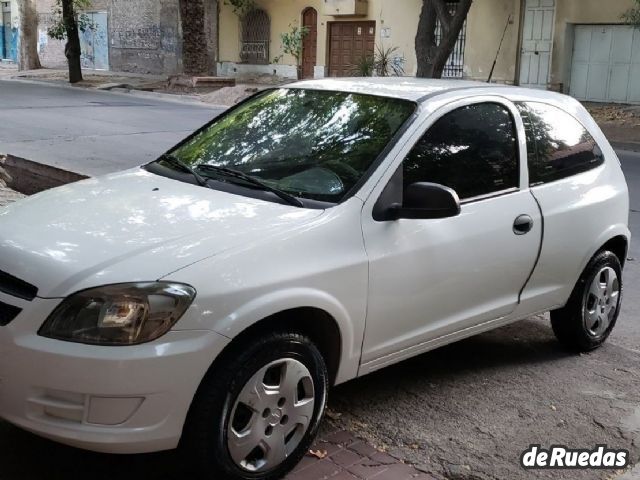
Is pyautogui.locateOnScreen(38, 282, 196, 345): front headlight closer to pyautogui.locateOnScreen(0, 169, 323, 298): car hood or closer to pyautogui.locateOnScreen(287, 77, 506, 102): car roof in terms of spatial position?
pyautogui.locateOnScreen(0, 169, 323, 298): car hood

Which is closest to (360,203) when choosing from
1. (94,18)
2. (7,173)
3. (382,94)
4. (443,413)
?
(382,94)

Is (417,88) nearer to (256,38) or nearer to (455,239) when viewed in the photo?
(455,239)

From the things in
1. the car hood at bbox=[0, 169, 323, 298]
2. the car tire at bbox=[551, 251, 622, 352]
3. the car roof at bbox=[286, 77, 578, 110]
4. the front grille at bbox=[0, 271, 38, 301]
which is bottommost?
the car tire at bbox=[551, 251, 622, 352]

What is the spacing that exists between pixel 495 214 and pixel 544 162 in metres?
0.64

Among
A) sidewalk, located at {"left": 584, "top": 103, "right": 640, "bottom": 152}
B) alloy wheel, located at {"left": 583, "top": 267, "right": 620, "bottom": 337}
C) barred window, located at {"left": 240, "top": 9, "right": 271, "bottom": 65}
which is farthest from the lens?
barred window, located at {"left": 240, "top": 9, "right": 271, "bottom": 65}

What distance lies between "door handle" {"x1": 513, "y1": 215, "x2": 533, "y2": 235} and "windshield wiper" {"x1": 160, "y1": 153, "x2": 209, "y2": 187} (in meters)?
1.66

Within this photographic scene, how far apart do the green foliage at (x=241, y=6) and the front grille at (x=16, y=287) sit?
30.7 meters

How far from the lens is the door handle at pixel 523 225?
4395 millimetres

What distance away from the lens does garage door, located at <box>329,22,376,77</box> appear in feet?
99.0

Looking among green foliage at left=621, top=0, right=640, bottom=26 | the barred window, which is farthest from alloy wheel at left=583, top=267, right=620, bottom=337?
the barred window

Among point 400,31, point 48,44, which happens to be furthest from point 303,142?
point 48,44

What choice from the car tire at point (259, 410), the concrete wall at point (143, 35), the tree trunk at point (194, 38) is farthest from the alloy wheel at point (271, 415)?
the concrete wall at point (143, 35)

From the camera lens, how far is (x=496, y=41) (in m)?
25.8

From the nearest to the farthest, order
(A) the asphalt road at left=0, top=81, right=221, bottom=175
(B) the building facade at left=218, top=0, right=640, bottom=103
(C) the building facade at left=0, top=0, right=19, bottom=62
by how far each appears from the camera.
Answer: (A) the asphalt road at left=0, top=81, right=221, bottom=175
(B) the building facade at left=218, top=0, right=640, bottom=103
(C) the building facade at left=0, top=0, right=19, bottom=62
